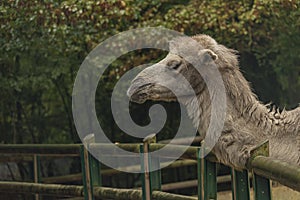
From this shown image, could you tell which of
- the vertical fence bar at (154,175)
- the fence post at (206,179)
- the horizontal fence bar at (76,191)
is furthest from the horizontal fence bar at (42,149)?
the fence post at (206,179)

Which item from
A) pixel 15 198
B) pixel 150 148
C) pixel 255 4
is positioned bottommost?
pixel 15 198

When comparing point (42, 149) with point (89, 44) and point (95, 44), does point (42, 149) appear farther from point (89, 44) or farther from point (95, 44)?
point (89, 44)

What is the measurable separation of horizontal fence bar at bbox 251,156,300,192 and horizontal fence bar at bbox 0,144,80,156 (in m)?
3.30

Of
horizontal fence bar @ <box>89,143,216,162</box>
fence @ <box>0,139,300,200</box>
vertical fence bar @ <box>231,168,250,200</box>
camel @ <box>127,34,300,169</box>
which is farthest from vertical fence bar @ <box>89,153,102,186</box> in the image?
vertical fence bar @ <box>231,168,250,200</box>

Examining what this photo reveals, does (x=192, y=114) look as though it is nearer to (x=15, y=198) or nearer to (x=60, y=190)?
(x=60, y=190)

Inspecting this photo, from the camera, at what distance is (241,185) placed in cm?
480

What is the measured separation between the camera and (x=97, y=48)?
1023 centimetres

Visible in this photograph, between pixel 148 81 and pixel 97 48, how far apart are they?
4774 mm

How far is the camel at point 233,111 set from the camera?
16.4ft

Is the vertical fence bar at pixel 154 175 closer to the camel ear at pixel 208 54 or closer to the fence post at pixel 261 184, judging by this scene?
the camel ear at pixel 208 54

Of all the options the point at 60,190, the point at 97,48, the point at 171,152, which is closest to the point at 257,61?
the point at 97,48

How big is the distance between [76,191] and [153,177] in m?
1.15

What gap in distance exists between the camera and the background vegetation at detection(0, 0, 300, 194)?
31.8 ft

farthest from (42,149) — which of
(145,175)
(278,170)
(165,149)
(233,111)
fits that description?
(278,170)
